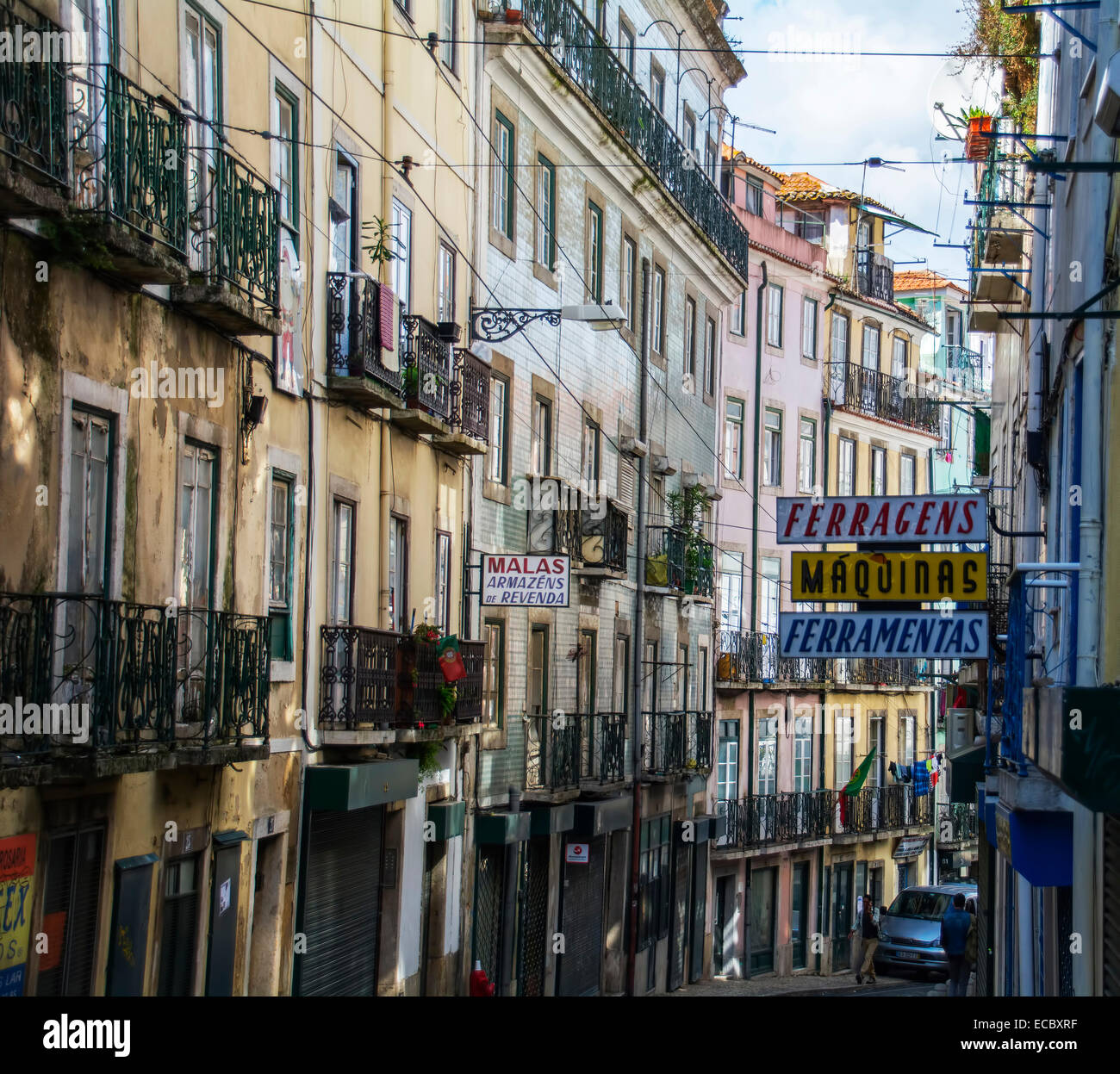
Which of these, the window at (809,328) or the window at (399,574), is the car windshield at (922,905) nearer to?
the window at (809,328)

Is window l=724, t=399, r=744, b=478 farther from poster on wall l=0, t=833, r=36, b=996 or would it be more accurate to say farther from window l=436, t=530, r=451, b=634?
poster on wall l=0, t=833, r=36, b=996

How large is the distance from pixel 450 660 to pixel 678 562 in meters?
13.7

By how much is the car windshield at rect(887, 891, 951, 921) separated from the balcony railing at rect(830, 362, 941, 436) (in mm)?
15479

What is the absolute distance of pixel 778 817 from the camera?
41.9 meters

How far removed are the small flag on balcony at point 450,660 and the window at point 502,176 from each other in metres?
6.90

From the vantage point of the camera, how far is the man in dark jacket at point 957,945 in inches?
1048

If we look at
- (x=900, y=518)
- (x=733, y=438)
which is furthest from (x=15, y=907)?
(x=733, y=438)

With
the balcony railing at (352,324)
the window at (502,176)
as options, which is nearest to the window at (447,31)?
the window at (502,176)

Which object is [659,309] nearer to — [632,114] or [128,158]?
[632,114]

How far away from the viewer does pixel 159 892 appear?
13.9m

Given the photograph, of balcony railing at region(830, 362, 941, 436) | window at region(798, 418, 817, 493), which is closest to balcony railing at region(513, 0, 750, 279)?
window at region(798, 418, 817, 493)
